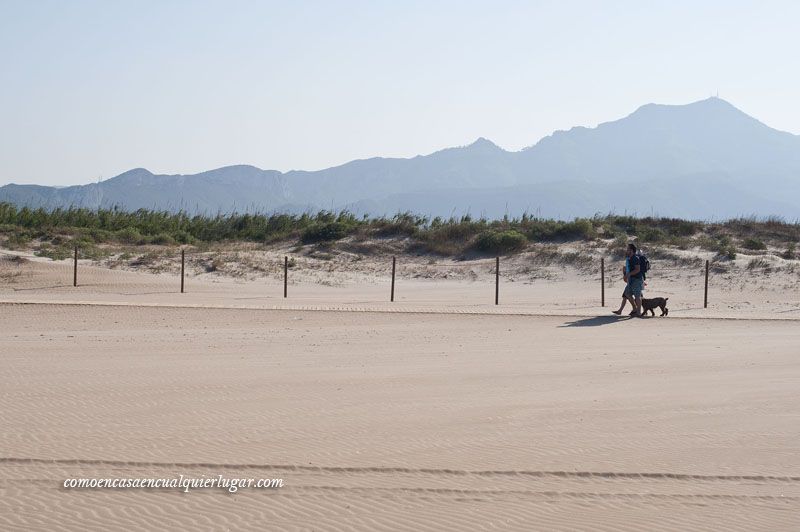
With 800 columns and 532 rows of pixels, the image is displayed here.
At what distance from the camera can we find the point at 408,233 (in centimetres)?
4325

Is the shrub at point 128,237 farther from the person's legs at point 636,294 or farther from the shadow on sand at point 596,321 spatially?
the person's legs at point 636,294

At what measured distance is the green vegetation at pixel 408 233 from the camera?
3962 centimetres

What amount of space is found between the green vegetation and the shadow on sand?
14600mm

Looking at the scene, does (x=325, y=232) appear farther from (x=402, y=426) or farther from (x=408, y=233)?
(x=402, y=426)

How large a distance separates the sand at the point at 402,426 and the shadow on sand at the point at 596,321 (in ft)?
4.94

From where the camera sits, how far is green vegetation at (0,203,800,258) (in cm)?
3962

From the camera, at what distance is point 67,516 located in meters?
6.83

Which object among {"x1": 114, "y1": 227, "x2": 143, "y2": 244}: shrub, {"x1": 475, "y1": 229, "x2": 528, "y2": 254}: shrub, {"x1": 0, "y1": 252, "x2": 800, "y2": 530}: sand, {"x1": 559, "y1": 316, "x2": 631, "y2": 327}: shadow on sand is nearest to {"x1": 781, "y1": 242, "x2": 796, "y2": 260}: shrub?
{"x1": 475, "y1": 229, "x2": 528, "y2": 254}: shrub

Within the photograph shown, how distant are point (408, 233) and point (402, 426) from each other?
33.5 m

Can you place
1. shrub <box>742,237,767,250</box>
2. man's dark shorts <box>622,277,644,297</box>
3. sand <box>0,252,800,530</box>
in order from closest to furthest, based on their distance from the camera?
sand <box>0,252,800,530</box>
man's dark shorts <box>622,277,644,297</box>
shrub <box>742,237,767,250</box>

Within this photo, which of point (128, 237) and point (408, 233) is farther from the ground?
point (408, 233)

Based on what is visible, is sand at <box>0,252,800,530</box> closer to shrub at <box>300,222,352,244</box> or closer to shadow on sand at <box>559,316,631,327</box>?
shadow on sand at <box>559,316,631,327</box>

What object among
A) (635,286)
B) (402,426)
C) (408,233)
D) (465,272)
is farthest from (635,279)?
(408,233)

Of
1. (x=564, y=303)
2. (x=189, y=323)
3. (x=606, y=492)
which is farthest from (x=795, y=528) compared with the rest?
(x=564, y=303)
